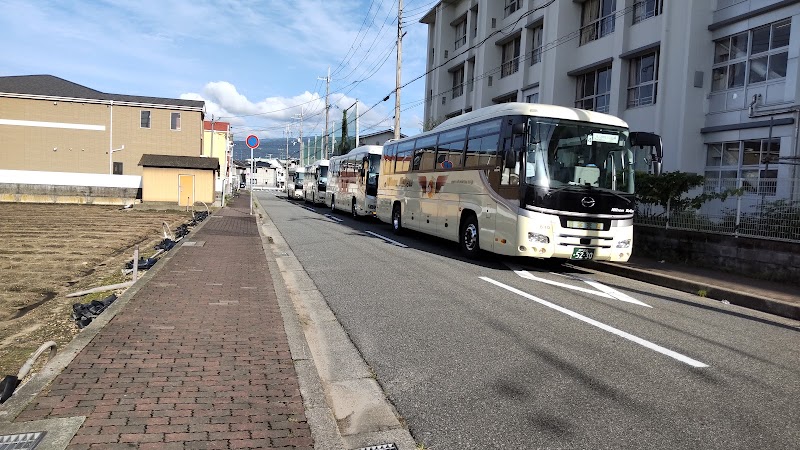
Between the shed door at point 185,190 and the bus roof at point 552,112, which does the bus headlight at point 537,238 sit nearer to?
the bus roof at point 552,112

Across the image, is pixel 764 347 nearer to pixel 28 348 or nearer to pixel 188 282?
pixel 188 282

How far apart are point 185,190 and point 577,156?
101ft

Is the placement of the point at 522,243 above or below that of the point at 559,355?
above

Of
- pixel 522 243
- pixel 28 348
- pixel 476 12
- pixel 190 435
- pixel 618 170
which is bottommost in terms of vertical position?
pixel 28 348

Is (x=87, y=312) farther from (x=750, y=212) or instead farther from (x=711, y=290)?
(x=750, y=212)

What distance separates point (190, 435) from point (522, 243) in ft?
26.7

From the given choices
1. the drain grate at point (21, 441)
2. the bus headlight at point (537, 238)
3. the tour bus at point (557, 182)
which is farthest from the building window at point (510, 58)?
the drain grate at point (21, 441)

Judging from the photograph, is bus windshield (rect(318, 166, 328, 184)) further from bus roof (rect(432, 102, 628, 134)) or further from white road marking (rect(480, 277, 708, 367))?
white road marking (rect(480, 277, 708, 367))

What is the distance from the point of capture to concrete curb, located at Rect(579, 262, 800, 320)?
26.7 feet

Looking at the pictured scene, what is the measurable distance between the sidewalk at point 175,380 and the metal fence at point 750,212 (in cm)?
251

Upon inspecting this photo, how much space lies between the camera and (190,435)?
10.8 ft

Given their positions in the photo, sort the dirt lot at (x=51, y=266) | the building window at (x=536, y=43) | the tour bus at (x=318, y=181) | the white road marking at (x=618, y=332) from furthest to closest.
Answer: the tour bus at (x=318, y=181) → the building window at (x=536, y=43) → the dirt lot at (x=51, y=266) → the white road marking at (x=618, y=332)

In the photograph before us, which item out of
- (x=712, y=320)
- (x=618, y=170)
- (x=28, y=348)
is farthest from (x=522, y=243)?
(x=28, y=348)

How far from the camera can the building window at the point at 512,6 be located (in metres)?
31.1
